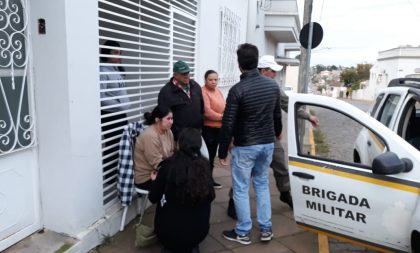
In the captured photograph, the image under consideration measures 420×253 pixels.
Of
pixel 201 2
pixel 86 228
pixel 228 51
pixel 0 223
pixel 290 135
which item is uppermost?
pixel 201 2

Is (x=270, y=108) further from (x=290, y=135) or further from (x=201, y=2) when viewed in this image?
(x=201, y=2)

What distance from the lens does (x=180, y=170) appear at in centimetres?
290

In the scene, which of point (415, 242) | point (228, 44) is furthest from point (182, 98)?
point (228, 44)

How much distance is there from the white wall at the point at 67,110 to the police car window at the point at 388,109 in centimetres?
295

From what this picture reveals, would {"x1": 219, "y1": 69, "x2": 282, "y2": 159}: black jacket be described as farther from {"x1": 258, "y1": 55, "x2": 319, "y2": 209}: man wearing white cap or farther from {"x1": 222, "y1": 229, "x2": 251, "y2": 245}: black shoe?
{"x1": 222, "y1": 229, "x2": 251, "y2": 245}: black shoe

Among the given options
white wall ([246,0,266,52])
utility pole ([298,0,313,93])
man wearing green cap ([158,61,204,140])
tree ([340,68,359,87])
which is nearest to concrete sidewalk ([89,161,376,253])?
man wearing green cap ([158,61,204,140])

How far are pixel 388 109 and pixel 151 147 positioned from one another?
2619 millimetres

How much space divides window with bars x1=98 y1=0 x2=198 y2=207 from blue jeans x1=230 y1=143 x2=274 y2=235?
1.26 meters

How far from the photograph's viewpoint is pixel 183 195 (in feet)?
9.52

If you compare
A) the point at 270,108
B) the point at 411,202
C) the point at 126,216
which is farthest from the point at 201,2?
A: the point at 411,202

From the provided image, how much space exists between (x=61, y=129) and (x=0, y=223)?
0.84 meters

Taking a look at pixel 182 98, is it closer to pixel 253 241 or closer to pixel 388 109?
pixel 253 241

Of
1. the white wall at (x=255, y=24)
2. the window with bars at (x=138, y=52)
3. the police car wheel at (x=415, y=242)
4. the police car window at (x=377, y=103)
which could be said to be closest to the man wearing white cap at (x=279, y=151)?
the police car window at (x=377, y=103)

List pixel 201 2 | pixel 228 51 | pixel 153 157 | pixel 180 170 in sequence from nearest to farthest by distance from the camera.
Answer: pixel 180 170 < pixel 153 157 < pixel 201 2 < pixel 228 51
